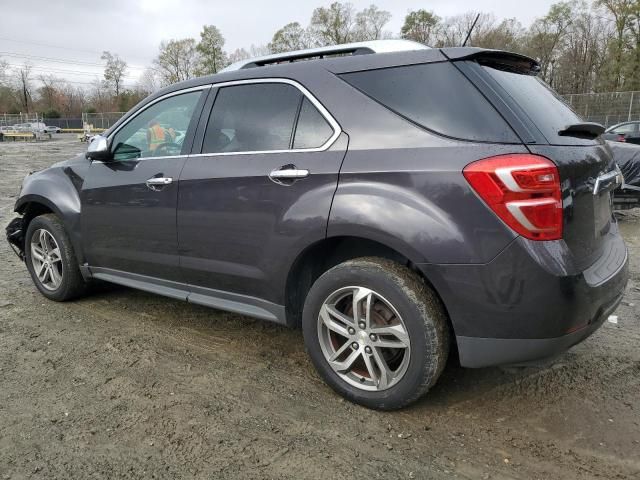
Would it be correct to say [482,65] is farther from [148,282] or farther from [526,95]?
[148,282]

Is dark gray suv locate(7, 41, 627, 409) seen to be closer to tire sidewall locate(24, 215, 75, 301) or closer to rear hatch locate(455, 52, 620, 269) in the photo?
rear hatch locate(455, 52, 620, 269)

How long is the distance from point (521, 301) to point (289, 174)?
1345 mm

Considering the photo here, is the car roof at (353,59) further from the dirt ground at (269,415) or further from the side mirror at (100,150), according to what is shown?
the dirt ground at (269,415)

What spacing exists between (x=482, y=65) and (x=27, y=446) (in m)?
2.89

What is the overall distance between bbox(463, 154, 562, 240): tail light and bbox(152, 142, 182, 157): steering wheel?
2.13m

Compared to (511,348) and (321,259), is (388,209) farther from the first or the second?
(511,348)

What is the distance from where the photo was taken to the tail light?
220 cm

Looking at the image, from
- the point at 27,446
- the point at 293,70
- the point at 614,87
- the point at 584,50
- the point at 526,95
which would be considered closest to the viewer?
the point at 27,446

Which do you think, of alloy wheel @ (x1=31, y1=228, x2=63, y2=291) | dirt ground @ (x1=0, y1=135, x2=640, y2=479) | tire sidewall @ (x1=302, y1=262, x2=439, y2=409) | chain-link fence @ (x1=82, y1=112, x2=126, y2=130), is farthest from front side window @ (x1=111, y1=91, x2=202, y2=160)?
chain-link fence @ (x1=82, y1=112, x2=126, y2=130)

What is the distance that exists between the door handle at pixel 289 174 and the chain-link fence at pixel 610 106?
26.7 meters

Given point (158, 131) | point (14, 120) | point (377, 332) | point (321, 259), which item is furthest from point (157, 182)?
point (14, 120)

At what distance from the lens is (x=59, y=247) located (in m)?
4.27

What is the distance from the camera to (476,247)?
2.26m

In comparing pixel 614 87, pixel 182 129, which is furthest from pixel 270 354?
pixel 614 87
